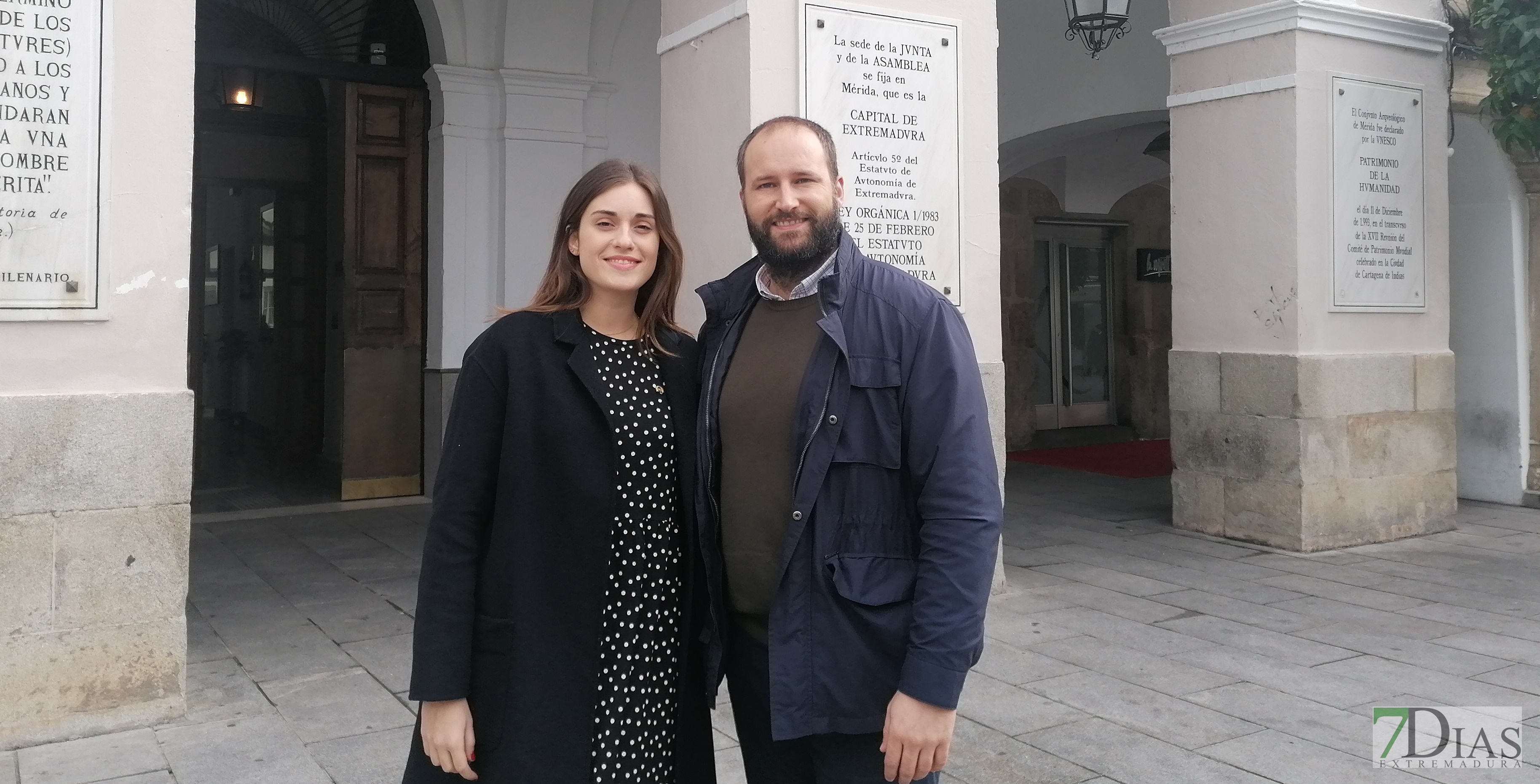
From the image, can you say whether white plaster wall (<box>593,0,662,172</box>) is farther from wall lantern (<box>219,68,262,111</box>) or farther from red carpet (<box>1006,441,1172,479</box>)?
red carpet (<box>1006,441,1172,479</box>)

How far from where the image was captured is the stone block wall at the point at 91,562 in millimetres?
3688

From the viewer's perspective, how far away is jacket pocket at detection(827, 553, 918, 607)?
193cm

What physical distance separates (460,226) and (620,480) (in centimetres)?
673

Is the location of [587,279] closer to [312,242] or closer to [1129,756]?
[1129,756]

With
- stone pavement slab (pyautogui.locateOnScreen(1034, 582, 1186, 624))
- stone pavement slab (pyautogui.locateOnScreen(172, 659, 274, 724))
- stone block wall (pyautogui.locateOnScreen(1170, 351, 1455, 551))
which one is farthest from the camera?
stone block wall (pyautogui.locateOnScreen(1170, 351, 1455, 551))

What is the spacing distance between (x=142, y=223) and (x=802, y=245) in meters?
2.79

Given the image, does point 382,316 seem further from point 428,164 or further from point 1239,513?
point 1239,513

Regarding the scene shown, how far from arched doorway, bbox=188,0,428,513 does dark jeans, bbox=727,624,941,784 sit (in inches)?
260

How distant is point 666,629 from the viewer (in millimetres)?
2115

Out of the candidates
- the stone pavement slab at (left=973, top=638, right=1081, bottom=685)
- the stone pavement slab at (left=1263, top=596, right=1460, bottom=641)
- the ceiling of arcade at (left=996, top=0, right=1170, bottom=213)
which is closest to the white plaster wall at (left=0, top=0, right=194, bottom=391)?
the stone pavement slab at (left=973, top=638, right=1081, bottom=685)

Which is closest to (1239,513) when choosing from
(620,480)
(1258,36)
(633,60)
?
(1258,36)

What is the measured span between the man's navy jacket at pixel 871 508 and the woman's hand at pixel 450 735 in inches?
19.6

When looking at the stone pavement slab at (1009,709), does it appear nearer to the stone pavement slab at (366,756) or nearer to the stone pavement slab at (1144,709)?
the stone pavement slab at (1144,709)

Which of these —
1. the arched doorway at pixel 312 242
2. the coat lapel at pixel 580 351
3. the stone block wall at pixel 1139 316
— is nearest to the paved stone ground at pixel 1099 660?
Result: the arched doorway at pixel 312 242
